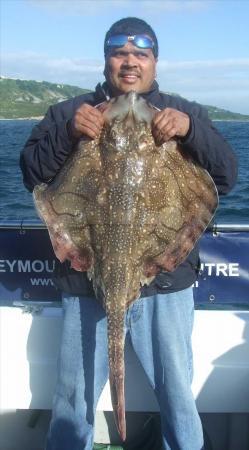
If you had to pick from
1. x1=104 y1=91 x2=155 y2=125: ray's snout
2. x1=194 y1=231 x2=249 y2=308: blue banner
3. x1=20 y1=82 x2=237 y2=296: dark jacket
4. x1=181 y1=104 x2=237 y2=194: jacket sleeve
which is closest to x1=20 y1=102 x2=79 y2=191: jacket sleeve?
x1=20 y1=82 x2=237 y2=296: dark jacket

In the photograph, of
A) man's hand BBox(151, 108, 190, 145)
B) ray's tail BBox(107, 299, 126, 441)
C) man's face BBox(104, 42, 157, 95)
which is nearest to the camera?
man's hand BBox(151, 108, 190, 145)

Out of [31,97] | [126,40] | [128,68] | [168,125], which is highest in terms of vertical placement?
[126,40]

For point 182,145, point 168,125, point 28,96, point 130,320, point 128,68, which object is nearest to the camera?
point 168,125

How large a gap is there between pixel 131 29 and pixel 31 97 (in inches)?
7069

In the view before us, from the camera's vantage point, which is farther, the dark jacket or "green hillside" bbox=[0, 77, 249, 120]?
"green hillside" bbox=[0, 77, 249, 120]

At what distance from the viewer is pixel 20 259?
4477 millimetres

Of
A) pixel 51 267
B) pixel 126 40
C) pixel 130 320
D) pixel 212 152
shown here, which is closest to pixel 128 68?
pixel 126 40

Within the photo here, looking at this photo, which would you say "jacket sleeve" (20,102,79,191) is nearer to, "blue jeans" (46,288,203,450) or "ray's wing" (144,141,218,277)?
"ray's wing" (144,141,218,277)

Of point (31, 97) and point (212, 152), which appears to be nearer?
point (212, 152)

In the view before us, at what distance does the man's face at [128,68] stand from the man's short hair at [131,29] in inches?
4.0

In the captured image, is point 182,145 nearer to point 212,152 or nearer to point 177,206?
point 212,152

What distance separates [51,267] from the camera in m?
4.47

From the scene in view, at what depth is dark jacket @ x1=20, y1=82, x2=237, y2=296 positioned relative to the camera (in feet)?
9.66

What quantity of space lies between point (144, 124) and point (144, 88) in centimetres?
52
